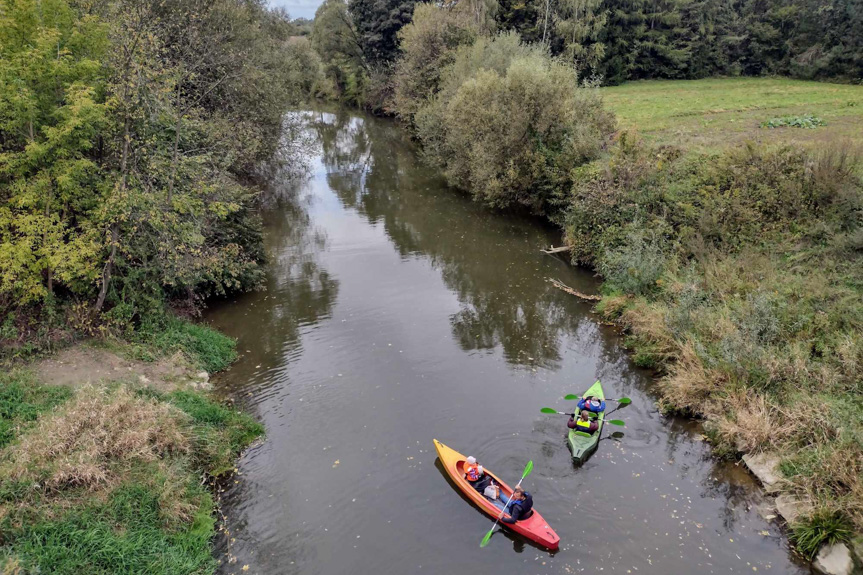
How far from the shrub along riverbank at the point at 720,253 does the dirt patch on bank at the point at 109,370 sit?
13.2 metres

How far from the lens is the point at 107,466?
32.4 feet

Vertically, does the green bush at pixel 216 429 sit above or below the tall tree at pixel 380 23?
below

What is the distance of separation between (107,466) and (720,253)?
1872cm

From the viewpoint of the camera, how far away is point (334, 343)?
55.9 ft

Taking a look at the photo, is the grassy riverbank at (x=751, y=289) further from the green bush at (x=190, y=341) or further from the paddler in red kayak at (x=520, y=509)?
the green bush at (x=190, y=341)

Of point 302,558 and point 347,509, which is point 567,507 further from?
point 302,558

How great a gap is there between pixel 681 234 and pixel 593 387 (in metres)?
8.37

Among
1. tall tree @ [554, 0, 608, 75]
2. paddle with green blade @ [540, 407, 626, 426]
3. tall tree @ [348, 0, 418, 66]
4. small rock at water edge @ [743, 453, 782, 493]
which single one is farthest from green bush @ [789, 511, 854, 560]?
tall tree @ [348, 0, 418, 66]

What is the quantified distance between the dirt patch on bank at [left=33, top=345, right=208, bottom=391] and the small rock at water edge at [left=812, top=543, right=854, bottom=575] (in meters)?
14.5

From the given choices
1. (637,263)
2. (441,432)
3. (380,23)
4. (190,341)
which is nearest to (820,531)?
(441,432)

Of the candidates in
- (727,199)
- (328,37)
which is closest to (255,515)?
(727,199)

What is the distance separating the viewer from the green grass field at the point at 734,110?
24.0 m

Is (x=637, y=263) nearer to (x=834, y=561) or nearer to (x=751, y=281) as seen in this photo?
(x=751, y=281)

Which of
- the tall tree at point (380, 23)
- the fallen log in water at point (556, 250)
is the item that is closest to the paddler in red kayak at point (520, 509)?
the fallen log in water at point (556, 250)
